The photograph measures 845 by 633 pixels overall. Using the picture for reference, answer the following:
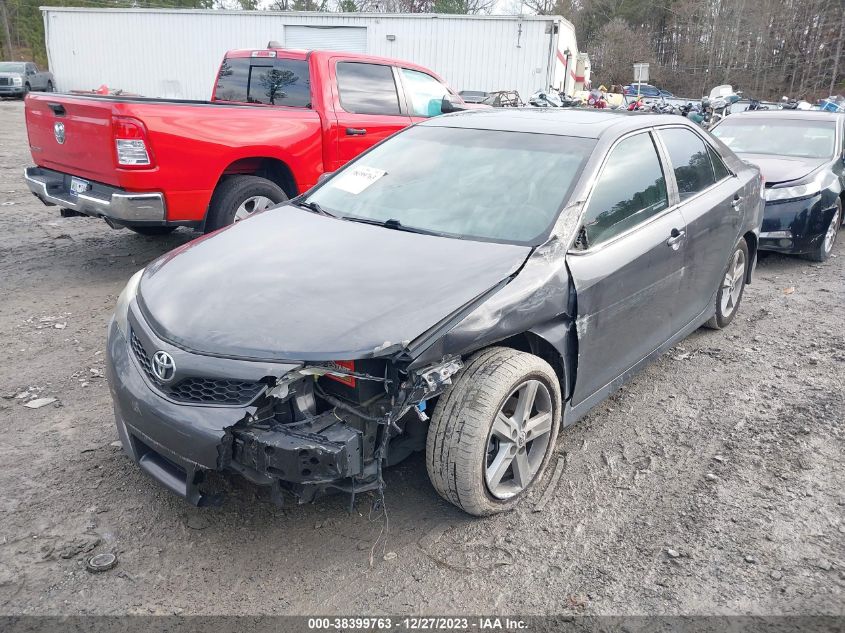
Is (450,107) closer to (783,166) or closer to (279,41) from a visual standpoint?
(783,166)

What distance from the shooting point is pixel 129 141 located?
195 inches

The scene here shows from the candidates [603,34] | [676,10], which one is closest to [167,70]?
[603,34]

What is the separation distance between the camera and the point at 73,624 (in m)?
2.22

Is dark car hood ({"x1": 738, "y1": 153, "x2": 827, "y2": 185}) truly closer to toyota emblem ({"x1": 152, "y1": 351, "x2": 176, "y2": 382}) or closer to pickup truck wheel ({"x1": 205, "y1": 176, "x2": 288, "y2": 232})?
pickup truck wheel ({"x1": 205, "y1": 176, "x2": 288, "y2": 232})

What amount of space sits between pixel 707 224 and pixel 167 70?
79.7 ft

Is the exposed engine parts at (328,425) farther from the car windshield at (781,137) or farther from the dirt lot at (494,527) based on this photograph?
the car windshield at (781,137)

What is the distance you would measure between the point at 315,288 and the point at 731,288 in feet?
11.7

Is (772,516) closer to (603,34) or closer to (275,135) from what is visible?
(275,135)

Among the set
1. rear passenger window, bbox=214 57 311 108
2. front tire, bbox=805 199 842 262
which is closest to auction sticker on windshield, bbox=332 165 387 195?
rear passenger window, bbox=214 57 311 108

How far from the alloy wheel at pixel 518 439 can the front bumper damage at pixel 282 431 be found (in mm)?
384

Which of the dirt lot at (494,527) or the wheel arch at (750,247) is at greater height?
the wheel arch at (750,247)

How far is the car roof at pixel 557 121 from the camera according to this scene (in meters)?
3.63

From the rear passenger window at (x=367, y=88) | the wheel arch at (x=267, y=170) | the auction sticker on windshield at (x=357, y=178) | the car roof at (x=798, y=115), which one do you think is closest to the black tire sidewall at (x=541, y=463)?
the auction sticker on windshield at (x=357, y=178)

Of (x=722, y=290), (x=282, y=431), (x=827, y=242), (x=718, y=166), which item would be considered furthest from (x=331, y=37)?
(x=282, y=431)
